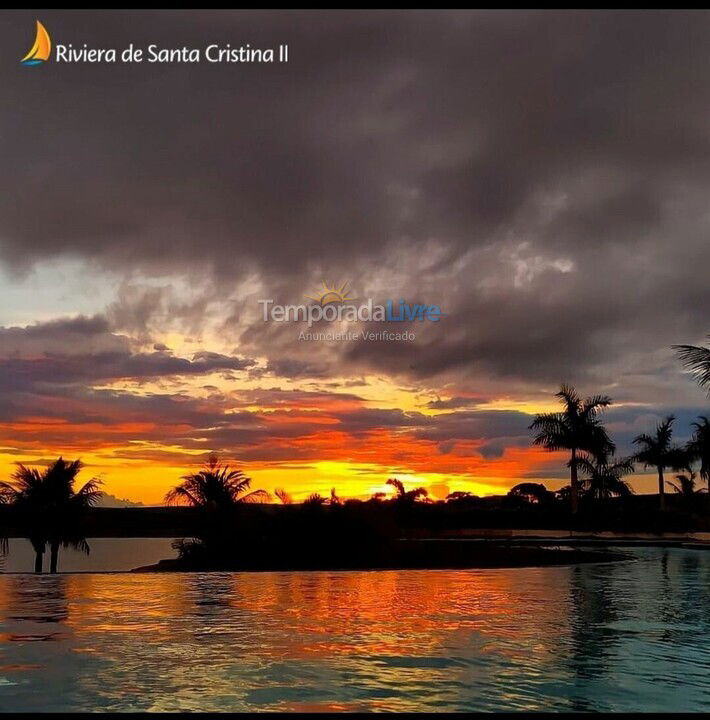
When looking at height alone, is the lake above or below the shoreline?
above

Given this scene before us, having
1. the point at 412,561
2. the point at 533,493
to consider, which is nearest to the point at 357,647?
the point at 412,561

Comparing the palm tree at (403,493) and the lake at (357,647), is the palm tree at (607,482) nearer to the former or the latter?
the palm tree at (403,493)

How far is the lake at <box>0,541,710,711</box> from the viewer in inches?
324

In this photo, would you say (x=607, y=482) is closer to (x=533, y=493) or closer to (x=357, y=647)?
(x=533, y=493)

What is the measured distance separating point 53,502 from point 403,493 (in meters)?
19.4

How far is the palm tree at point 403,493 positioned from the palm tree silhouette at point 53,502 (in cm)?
1749

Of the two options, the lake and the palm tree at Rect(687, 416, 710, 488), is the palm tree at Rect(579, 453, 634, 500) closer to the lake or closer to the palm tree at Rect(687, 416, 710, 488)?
the palm tree at Rect(687, 416, 710, 488)

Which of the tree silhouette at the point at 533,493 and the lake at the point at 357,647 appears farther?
the tree silhouette at the point at 533,493

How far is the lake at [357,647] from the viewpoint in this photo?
27.0 feet

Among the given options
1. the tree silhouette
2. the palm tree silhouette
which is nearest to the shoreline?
the palm tree silhouette

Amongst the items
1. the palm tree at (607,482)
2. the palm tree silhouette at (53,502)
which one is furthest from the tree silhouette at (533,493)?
the palm tree silhouette at (53,502)

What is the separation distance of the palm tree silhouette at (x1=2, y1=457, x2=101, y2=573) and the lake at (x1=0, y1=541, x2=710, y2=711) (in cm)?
1243

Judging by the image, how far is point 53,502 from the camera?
31.4m

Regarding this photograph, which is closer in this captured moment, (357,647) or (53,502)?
(357,647)
